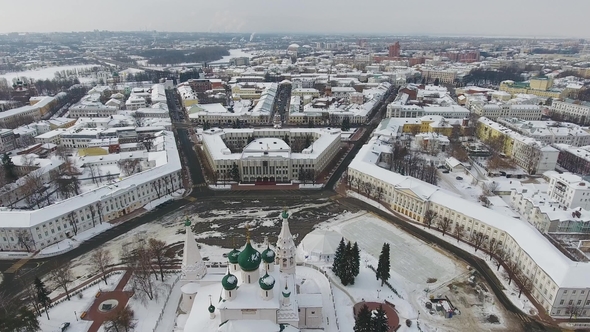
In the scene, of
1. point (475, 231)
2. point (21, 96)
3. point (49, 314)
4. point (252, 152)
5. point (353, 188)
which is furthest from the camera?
point (21, 96)

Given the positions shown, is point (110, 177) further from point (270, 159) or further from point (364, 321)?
point (364, 321)

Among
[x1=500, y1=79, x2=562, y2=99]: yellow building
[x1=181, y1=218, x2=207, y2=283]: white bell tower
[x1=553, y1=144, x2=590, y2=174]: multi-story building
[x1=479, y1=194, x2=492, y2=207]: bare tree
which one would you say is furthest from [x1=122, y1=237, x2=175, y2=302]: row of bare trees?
[x1=500, y1=79, x2=562, y2=99]: yellow building

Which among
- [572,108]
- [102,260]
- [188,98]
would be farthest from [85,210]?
[572,108]

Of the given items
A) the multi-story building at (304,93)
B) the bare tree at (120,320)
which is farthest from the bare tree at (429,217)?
the multi-story building at (304,93)

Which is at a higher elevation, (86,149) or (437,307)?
(86,149)

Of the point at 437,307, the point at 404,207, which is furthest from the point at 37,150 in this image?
the point at 437,307

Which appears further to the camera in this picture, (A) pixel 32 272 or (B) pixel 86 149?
(B) pixel 86 149

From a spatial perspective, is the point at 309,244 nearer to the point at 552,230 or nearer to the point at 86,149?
the point at 552,230
